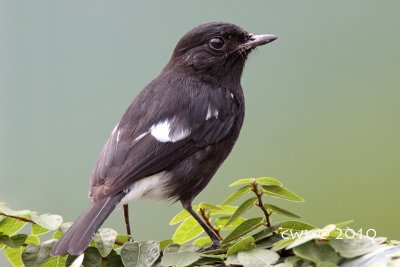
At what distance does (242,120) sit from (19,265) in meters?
1.29

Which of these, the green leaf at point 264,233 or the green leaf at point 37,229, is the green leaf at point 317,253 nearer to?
the green leaf at point 264,233

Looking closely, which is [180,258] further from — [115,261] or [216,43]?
[216,43]

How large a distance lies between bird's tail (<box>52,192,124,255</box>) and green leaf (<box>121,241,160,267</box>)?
0.11 metres

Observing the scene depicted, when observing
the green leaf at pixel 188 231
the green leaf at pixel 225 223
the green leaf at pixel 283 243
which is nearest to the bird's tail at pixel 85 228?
the green leaf at pixel 188 231

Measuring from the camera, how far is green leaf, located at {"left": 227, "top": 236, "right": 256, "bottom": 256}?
3.93 feet

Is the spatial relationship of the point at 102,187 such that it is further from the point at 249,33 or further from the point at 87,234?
the point at 249,33

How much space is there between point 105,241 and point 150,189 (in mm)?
868

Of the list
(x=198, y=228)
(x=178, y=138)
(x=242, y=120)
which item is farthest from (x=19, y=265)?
(x=242, y=120)

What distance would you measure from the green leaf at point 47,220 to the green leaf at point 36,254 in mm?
39

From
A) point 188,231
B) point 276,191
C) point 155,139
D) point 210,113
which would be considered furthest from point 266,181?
point 210,113

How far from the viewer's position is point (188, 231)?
1649mm

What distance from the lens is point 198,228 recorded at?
1642 mm

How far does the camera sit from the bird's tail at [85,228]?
133 cm

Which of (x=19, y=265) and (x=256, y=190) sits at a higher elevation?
(x=256, y=190)
